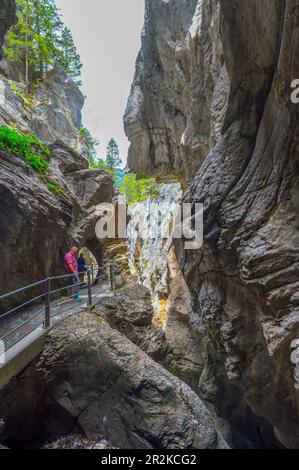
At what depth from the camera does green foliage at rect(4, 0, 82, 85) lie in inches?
846

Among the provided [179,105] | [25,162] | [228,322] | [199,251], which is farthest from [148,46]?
[228,322]

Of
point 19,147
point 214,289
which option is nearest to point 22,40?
point 19,147

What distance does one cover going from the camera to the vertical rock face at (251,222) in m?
3.91

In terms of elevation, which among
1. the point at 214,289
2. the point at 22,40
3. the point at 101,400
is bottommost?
the point at 101,400

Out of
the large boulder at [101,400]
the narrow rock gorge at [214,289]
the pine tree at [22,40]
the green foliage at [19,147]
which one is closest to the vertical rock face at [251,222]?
the narrow rock gorge at [214,289]

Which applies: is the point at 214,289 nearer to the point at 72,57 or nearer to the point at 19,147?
the point at 19,147

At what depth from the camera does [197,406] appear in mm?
5051

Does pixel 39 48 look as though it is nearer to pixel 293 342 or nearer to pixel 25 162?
pixel 25 162

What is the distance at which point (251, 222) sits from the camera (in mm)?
4492

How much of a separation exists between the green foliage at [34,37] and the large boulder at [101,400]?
2498 cm

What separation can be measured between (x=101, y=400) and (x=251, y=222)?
442 centimetres

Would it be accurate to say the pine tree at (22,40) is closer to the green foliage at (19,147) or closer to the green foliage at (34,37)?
the green foliage at (34,37)

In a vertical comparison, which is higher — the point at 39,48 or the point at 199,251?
the point at 39,48

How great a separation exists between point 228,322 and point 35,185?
6950 millimetres
